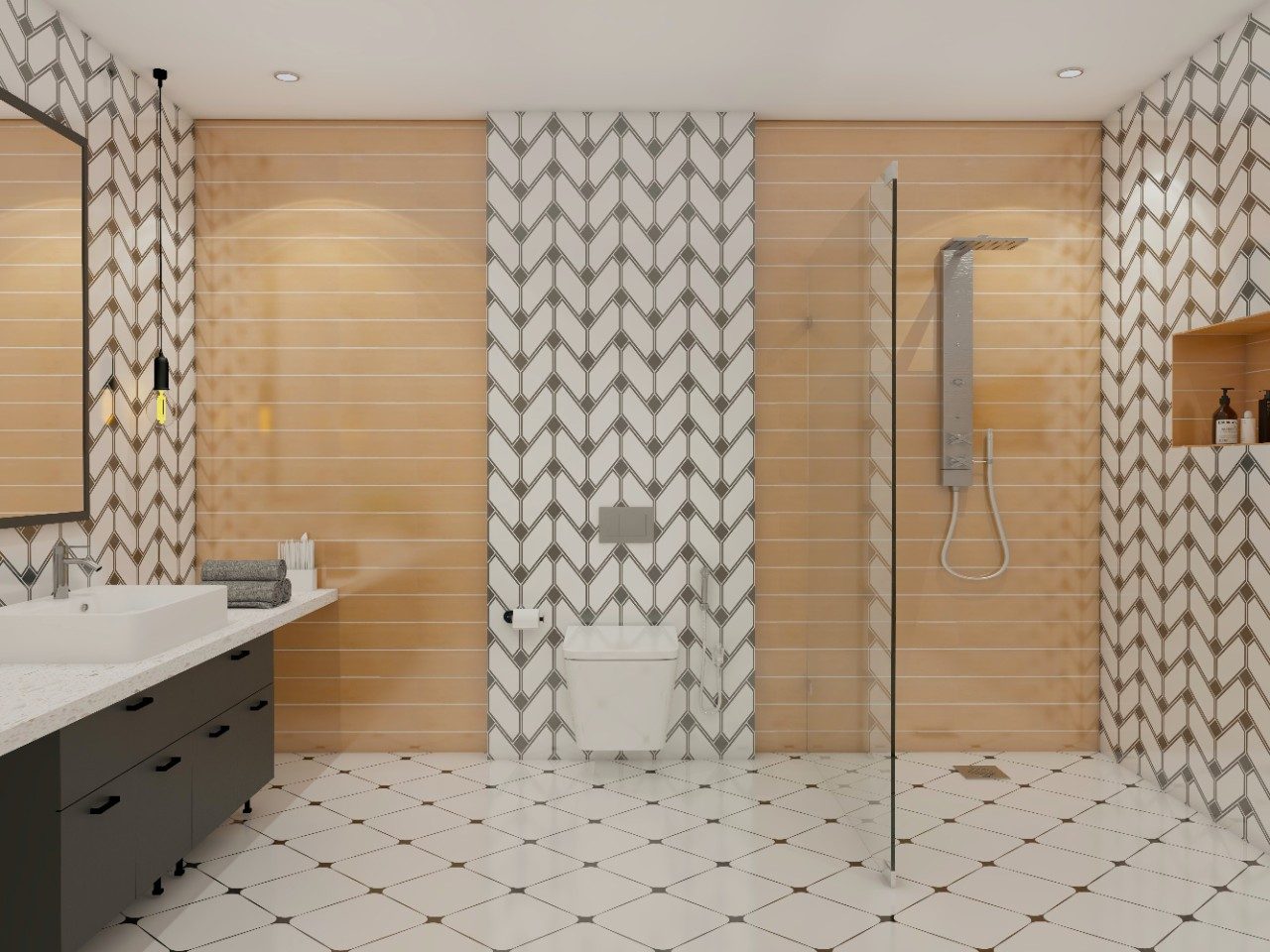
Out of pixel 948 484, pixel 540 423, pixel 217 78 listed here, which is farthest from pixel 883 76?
pixel 217 78

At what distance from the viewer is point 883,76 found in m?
3.52

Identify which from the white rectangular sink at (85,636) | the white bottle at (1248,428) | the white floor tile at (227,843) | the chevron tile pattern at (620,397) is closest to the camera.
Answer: the white rectangular sink at (85,636)

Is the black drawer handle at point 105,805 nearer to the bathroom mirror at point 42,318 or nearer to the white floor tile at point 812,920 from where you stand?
the bathroom mirror at point 42,318

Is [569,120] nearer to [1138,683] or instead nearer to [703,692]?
[703,692]

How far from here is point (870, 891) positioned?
108 inches

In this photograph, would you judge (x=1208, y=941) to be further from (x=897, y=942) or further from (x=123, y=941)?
(x=123, y=941)

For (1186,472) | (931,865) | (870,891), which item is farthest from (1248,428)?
(870,891)

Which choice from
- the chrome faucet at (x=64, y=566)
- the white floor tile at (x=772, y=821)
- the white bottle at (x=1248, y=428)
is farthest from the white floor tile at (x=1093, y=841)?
the chrome faucet at (x=64, y=566)

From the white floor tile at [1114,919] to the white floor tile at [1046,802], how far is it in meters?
0.66

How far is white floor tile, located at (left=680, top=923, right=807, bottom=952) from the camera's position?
2400 millimetres

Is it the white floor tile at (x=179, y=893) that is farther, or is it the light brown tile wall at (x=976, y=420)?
the light brown tile wall at (x=976, y=420)

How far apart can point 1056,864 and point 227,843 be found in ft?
8.52

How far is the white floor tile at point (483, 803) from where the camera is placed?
3324 millimetres

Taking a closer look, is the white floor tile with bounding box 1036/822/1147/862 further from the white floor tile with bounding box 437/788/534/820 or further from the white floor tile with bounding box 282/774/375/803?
the white floor tile with bounding box 282/774/375/803
